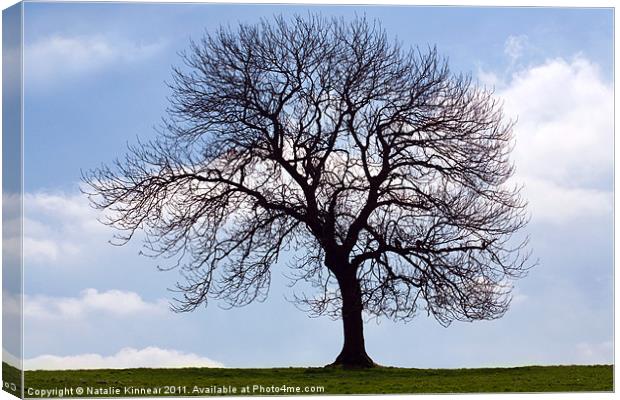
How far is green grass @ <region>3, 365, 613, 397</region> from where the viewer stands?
63.2 ft

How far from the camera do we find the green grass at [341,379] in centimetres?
1925

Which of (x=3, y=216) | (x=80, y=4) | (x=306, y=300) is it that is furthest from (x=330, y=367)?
(x=80, y=4)

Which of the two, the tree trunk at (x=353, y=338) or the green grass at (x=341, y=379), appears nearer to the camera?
the green grass at (x=341, y=379)

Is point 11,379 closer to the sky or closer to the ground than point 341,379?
closer to the sky

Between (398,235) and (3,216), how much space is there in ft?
22.7

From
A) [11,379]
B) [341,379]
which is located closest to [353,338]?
[341,379]

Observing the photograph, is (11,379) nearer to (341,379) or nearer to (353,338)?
(341,379)

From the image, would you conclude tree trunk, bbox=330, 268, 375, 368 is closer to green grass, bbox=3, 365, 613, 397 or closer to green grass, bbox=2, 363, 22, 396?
green grass, bbox=3, 365, 613, 397

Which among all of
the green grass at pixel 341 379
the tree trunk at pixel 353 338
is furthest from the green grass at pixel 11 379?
the tree trunk at pixel 353 338

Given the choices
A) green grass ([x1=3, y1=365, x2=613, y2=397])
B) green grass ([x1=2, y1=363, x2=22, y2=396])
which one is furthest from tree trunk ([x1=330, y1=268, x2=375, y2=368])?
green grass ([x1=2, y1=363, x2=22, y2=396])

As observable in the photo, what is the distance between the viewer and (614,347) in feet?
67.7

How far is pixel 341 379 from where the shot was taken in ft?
66.6

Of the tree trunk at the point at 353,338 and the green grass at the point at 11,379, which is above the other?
the tree trunk at the point at 353,338

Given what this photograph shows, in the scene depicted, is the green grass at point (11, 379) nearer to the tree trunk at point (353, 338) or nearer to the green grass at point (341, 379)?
the green grass at point (341, 379)
